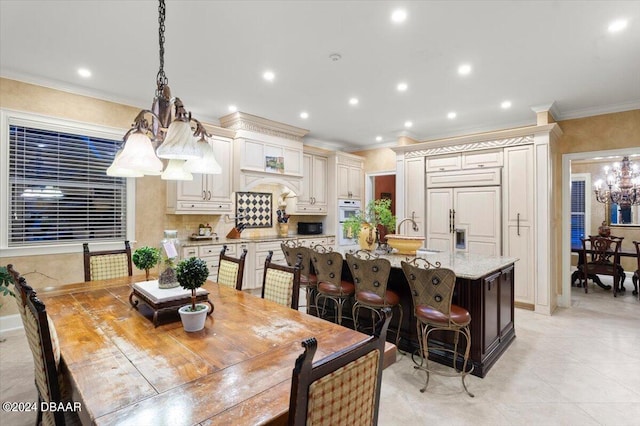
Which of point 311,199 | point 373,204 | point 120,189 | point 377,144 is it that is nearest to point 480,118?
point 377,144

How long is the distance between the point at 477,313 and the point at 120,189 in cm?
446

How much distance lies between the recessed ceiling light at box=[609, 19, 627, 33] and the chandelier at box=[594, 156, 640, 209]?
510cm

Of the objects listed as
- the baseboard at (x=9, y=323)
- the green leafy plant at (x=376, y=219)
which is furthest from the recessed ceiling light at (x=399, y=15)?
the baseboard at (x=9, y=323)

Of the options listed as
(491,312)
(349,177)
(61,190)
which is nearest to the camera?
(491,312)

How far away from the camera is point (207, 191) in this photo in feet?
15.8

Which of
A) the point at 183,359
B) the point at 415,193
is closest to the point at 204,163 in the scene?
the point at 183,359

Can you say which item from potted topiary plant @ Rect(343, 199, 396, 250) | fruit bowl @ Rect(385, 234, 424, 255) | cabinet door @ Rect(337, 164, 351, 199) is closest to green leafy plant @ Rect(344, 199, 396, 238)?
potted topiary plant @ Rect(343, 199, 396, 250)

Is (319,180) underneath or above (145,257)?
above

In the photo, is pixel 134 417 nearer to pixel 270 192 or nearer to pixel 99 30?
pixel 99 30

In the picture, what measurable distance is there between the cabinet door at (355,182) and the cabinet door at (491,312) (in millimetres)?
4138

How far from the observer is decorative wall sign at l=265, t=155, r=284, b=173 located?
17.6 ft

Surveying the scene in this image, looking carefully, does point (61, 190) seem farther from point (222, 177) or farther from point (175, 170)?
point (175, 170)

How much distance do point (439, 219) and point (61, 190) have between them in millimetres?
5340

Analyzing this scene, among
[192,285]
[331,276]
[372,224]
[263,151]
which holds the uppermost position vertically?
[263,151]
